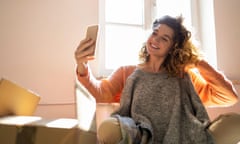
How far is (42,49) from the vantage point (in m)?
1.37

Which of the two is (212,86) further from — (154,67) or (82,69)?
(82,69)

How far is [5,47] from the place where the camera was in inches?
52.0

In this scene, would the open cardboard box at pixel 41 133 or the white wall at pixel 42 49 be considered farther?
the white wall at pixel 42 49

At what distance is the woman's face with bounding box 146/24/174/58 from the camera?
3.59 ft

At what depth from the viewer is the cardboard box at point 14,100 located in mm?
959

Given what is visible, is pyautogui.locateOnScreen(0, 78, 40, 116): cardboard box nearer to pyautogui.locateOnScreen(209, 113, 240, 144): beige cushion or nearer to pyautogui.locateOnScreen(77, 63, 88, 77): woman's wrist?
pyautogui.locateOnScreen(77, 63, 88, 77): woman's wrist

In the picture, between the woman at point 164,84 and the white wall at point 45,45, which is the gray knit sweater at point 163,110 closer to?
the woman at point 164,84

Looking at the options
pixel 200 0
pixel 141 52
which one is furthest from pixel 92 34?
pixel 200 0

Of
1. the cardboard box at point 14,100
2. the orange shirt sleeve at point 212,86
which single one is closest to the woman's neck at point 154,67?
the orange shirt sleeve at point 212,86

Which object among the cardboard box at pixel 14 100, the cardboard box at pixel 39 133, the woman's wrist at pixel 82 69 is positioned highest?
the woman's wrist at pixel 82 69

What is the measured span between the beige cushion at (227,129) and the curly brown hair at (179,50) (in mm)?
304

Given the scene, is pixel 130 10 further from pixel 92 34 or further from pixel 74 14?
pixel 92 34

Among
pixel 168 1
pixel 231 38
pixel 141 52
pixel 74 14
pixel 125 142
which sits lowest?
pixel 125 142

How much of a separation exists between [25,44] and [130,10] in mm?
784
